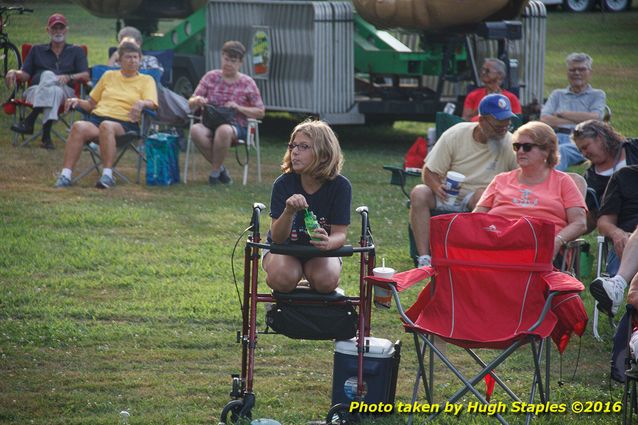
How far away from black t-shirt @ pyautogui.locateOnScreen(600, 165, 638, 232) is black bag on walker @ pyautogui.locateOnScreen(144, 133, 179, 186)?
5.44 metres

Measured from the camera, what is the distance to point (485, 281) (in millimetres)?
5383

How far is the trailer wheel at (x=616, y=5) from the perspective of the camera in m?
28.8

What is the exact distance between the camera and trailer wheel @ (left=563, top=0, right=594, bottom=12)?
2992cm

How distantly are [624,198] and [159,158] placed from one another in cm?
561

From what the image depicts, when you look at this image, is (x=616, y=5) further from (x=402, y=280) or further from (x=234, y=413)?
(x=234, y=413)

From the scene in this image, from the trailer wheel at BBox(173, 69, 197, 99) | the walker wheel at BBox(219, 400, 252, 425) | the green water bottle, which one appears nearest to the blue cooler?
the walker wheel at BBox(219, 400, 252, 425)

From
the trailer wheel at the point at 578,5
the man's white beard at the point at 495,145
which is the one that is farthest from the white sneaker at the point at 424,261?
the trailer wheel at the point at 578,5

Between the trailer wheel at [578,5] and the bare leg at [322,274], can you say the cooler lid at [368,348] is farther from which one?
the trailer wheel at [578,5]

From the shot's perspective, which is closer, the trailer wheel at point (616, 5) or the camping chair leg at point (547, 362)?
Answer: the camping chair leg at point (547, 362)

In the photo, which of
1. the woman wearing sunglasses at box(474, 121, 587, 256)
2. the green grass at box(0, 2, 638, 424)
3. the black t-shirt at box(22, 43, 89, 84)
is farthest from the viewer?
the black t-shirt at box(22, 43, 89, 84)

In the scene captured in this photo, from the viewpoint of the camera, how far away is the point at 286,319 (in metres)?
5.18

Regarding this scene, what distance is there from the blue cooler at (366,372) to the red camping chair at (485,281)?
6.6 inches

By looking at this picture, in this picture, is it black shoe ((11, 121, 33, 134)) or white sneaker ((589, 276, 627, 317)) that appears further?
black shoe ((11, 121, 33, 134))

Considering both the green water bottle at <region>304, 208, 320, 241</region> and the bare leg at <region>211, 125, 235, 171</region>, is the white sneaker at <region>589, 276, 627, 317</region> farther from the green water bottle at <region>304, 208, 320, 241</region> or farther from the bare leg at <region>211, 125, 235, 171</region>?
the bare leg at <region>211, 125, 235, 171</region>
